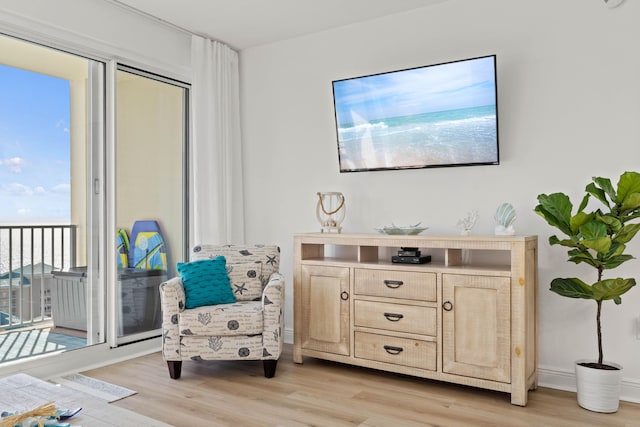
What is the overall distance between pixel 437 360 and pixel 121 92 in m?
2.97

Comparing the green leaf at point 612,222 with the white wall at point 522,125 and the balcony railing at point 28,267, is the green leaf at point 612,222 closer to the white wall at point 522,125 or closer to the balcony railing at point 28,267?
the white wall at point 522,125

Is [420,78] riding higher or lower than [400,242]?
higher

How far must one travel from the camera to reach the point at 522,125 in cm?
325

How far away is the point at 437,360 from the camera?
3039 millimetres

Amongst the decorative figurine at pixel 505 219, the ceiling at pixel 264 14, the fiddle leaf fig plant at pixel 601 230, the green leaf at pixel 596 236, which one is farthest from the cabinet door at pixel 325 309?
the ceiling at pixel 264 14

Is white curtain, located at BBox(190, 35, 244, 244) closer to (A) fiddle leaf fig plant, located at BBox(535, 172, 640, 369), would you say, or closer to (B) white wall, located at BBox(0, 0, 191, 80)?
(B) white wall, located at BBox(0, 0, 191, 80)

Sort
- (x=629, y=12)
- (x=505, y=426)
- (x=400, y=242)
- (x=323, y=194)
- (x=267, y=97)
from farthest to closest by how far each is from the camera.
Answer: (x=267, y=97), (x=323, y=194), (x=400, y=242), (x=629, y=12), (x=505, y=426)

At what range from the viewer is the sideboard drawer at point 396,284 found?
3102 mm

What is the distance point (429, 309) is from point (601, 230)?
1059mm

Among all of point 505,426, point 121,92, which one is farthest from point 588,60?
point 121,92

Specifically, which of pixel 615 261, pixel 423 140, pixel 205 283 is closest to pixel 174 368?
pixel 205 283

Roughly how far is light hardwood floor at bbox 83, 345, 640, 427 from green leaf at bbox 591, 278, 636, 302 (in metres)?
0.64

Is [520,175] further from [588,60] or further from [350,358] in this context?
[350,358]

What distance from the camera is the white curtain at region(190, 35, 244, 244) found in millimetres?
4148
